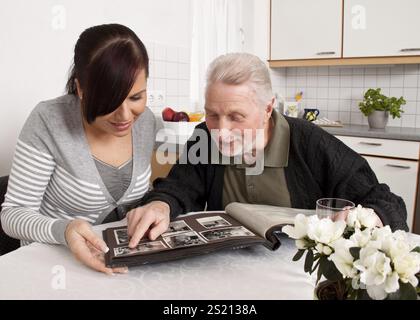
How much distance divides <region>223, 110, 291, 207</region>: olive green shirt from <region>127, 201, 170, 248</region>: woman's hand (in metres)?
0.36

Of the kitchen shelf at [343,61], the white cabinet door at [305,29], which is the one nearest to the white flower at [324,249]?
the kitchen shelf at [343,61]

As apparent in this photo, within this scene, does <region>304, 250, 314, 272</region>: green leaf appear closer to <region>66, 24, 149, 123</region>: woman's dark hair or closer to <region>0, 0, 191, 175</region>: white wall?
<region>66, 24, 149, 123</region>: woman's dark hair

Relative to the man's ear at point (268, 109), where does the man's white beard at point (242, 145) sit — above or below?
below

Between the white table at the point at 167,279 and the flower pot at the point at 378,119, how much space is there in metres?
2.37

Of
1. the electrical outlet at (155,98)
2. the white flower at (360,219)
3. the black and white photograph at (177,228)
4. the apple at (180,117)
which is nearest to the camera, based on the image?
the white flower at (360,219)

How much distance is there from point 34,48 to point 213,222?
1.27m

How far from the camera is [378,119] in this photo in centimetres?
302

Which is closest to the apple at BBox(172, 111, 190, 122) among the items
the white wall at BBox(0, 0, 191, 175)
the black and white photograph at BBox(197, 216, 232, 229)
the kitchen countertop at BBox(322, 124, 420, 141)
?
the white wall at BBox(0, 0, 191, 175)

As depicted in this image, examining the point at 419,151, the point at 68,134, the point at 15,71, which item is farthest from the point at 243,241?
the point at 419,151

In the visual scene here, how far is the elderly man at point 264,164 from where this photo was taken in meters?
1.20

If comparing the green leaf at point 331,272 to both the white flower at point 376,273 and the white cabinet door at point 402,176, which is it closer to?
the white flower at point 376,273

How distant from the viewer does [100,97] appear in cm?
109
